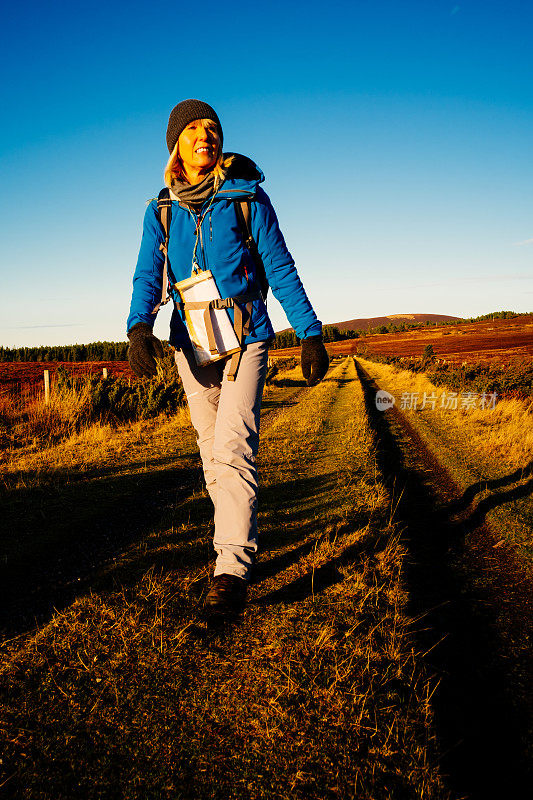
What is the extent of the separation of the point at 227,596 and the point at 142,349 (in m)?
1.38

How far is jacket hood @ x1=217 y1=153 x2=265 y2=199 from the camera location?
246cm

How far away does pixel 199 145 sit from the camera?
256 centimetres

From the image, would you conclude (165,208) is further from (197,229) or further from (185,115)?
(185,115)

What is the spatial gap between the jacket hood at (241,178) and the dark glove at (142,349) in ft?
2.80

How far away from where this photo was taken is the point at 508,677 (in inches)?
86.0

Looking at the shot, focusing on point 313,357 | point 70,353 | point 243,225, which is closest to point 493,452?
point 313,357

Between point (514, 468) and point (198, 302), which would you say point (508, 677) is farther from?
point (514, 468)

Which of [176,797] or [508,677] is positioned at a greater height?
[176,797]

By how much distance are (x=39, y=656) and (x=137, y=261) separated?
6.94ft

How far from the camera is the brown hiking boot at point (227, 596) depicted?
2242 mm

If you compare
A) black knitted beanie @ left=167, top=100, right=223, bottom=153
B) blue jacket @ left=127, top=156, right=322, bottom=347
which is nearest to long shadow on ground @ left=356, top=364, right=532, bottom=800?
blue jacket @ left=127, top=156, right=322, bottom=347

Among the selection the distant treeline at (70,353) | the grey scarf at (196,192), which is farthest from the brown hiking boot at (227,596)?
the distant treeline at (70,353)

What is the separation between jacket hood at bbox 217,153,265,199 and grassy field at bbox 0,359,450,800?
2.20m

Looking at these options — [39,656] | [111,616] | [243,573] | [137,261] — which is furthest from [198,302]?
[39,656]
